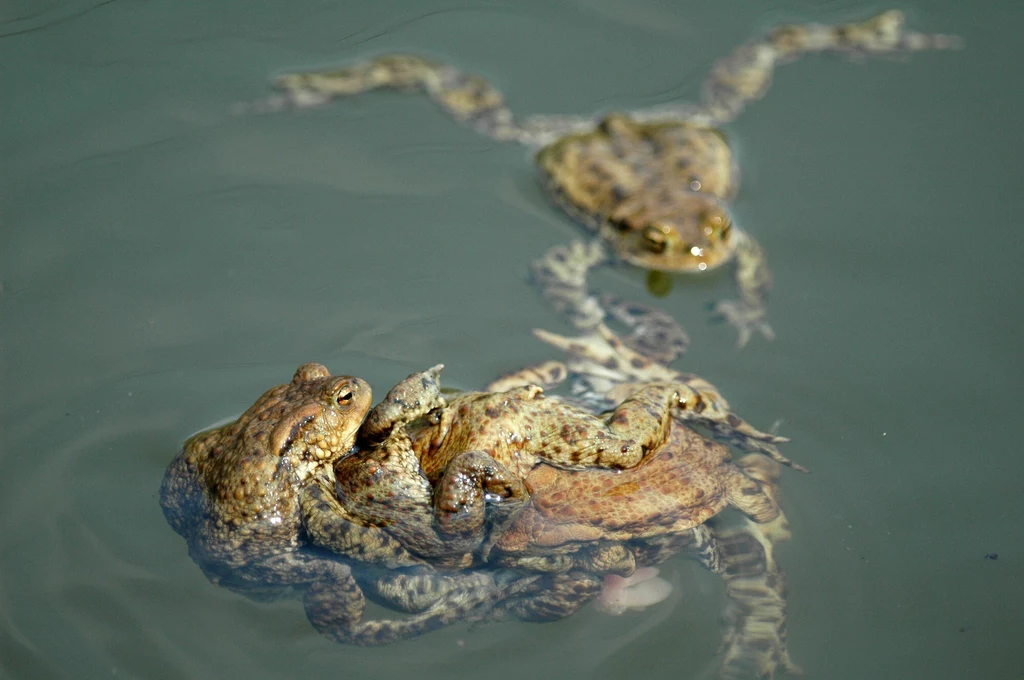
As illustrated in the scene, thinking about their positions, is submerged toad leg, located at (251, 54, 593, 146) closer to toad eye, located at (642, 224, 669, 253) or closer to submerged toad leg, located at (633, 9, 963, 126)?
submerged toad leg, located at (633, 9, 963, 126)

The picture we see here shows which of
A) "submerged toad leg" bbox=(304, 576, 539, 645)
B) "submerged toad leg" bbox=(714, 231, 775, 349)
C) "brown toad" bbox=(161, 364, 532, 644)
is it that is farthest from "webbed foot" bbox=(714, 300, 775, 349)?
"brown toad" bbox=(161, 364, 532, 644)

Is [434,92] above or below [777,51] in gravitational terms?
below

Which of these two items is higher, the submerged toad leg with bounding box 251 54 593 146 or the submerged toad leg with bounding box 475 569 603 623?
the submerged toad leg with bounding box 251 54 593 146

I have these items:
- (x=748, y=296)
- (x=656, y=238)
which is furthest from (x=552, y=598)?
(x=656, y=238)

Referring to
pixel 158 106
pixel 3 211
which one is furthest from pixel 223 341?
pixel 158 106

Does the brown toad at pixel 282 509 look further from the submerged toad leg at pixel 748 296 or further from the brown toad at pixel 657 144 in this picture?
the submerged toad leg at pixel 748 296

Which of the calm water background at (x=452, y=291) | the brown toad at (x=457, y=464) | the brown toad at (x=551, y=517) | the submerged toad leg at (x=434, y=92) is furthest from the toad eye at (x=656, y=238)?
the brown toad at (x=551, y=517)

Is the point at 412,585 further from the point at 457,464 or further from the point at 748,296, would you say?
the point at 748,296
